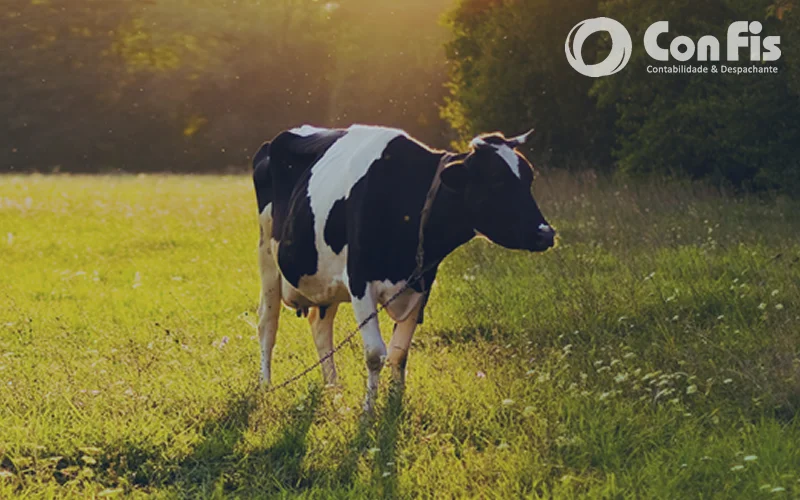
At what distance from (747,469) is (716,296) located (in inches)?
186

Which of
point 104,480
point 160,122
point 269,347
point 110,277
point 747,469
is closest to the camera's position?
point 747,469

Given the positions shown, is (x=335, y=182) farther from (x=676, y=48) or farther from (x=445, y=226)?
(x=676, y=48)

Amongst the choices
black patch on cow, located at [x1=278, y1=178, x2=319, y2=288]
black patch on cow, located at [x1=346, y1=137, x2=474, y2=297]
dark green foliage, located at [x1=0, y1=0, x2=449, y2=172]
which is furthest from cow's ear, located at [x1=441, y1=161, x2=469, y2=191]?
dark green foliage, located at [x1=0, y1=0, x2=449, y2=172]

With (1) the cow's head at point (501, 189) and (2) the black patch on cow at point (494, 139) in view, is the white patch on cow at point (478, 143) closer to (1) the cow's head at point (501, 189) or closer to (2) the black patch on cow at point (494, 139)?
(1) the cow's head at point (501, 189)

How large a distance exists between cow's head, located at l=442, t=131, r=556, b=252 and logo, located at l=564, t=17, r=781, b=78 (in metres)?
13.1

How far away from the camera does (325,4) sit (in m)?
70.2

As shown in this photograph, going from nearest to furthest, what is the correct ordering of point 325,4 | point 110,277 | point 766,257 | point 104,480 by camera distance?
point 104,480 < point 766,257 < point 110,277 < point 325,4

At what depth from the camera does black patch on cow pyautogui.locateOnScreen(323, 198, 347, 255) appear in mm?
7286

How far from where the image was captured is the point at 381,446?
628cm

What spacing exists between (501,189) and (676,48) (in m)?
16.3

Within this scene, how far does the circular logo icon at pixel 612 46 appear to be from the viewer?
877 inches

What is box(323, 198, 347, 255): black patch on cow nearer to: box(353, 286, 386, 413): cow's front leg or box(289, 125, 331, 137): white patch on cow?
box(353, 286, 386, 413): cow's front leg

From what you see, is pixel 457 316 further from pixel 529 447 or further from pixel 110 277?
pixel 110 277

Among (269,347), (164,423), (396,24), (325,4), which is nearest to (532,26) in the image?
(269,347)
